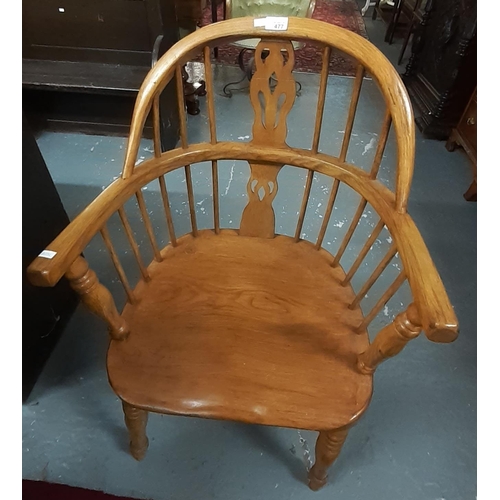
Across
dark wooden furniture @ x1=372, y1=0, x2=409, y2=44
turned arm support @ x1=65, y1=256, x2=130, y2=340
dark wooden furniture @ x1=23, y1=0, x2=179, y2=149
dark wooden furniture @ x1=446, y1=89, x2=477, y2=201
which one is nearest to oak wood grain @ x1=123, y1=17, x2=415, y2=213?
turned arm support @ x1=65, y1=256, x2=130, y2=340

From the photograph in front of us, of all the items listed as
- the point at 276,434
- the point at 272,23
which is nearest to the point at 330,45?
the point at 272,23

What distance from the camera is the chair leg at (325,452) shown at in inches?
31.8

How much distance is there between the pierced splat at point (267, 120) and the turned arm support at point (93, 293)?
1.30ft

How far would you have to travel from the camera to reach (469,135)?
203cm

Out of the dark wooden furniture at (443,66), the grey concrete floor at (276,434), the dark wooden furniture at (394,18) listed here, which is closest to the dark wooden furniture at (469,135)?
the dark wooden furniture at (443,66)

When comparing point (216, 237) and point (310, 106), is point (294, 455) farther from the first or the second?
point (310, 106)

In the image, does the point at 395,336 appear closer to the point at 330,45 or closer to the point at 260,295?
the point at 260,295

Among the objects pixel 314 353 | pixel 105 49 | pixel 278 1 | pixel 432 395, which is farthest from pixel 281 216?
pixel 278 1

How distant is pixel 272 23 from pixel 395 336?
60 centimetres

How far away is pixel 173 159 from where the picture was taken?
2.90 feet

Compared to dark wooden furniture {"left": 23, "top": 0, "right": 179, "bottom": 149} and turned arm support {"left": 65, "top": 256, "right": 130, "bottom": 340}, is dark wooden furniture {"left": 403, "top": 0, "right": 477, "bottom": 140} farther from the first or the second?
turned arm support {"left": 65, "top": 256, "right": 130, "bottom": 340}

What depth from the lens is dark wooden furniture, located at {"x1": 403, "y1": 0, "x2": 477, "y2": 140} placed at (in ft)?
6.42

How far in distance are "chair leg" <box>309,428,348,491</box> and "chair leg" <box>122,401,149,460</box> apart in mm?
374

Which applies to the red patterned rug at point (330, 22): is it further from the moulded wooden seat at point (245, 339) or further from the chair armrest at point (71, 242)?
the chair armrest at point (71, 242)
